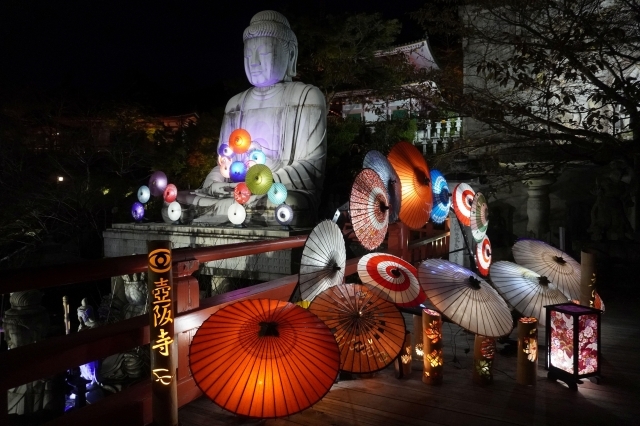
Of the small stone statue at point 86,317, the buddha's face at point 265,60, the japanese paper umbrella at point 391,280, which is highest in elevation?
the buddha's face at point 265,60

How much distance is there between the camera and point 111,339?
2.90 meters

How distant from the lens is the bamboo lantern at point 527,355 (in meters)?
3.91

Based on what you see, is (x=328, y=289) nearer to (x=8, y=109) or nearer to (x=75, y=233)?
(x=75, y=233)

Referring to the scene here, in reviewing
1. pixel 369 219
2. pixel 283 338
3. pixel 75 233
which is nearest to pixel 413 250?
pixel 369 219

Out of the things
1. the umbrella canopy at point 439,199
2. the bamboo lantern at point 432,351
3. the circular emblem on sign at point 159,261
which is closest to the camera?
the circular emblem on sign at point 159,261

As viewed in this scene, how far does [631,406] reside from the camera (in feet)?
11.7

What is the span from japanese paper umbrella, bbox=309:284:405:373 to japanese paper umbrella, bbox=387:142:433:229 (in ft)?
5.10

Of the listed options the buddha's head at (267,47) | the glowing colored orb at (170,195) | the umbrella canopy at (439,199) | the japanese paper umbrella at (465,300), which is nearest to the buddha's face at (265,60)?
the buddha's head at (267,47)

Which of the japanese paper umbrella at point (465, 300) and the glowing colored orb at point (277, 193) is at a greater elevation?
the glowing colored orb at point (277, 193)

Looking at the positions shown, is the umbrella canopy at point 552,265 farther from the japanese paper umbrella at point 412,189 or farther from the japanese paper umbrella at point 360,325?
the japanese paper umbrella at point 360,325

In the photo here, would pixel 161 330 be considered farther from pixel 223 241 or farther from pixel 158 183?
pixel 158 183

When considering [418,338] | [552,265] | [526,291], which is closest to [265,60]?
[552,265]

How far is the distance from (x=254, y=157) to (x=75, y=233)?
7.38m

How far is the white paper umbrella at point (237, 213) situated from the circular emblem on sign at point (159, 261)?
5.09 m
